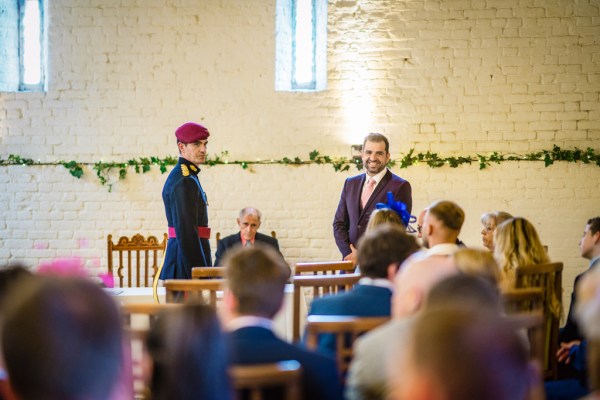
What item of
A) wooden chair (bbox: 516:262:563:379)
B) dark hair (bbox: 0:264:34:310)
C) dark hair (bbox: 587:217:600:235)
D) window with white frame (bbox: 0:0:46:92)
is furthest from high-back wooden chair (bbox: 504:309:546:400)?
window with white frame (bbox: 0:0:46:92)

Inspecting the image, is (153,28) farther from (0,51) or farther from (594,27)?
(594,27)

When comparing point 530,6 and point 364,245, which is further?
point 530,6

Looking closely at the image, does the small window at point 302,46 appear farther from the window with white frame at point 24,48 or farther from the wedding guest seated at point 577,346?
the wedding guest seated at point 577,346

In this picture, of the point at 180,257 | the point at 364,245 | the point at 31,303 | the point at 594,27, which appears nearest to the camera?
the point at 31,303

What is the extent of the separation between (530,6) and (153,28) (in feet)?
10.6

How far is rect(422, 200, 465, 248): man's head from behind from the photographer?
140 inches

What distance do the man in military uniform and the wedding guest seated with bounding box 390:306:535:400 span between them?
358 cm

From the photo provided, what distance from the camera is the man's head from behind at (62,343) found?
3.99 ft

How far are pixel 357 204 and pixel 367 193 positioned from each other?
10cm

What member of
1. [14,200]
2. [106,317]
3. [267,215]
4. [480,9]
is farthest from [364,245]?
[14,200]

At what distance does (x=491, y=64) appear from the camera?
6.91 metres

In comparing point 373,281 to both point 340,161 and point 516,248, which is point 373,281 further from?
point 340,161

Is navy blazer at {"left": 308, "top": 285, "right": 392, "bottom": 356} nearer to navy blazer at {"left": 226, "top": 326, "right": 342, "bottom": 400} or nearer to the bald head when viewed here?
the bald head

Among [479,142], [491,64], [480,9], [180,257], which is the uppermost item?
[480,9]
